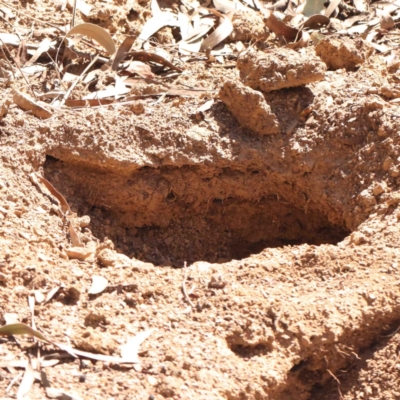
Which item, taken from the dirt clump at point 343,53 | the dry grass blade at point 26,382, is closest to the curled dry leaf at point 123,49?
the dirt clump at point 343,53

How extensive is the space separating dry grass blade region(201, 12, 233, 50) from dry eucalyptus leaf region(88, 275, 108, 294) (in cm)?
225

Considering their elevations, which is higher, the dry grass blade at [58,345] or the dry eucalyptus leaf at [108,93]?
the dry grass blade at [58,345]

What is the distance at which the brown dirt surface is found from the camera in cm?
273

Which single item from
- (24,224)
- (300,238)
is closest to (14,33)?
(24,224)

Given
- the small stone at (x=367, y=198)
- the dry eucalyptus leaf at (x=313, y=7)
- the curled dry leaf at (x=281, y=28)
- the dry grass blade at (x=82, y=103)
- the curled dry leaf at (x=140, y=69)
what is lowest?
Answer: the dry grass blade at (x=82, y=103)

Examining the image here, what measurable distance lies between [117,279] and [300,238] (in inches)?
51.2

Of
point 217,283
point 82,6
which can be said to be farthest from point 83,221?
point 82,6

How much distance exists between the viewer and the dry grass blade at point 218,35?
4828 mm

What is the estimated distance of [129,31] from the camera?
4965 millimetres

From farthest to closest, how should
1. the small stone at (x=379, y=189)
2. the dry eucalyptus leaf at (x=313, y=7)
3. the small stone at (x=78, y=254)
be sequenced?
the dry eucalyptus leaf at (x=313, y=7) < the small stone at (x=379, y=189) < the small stone at (x=78, y=254)

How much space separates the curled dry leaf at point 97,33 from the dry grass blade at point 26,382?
2.32m

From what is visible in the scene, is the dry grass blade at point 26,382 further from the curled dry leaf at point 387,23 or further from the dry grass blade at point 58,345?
the curled dry leaf at point 387,23

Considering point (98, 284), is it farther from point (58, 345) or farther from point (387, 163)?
point (387, 163)

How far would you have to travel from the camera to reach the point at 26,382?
253 cm
